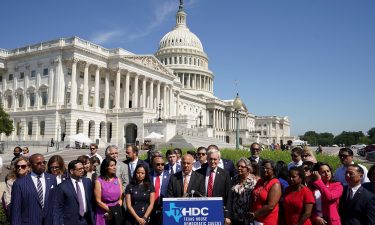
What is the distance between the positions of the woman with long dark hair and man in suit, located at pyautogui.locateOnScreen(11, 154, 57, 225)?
157cm

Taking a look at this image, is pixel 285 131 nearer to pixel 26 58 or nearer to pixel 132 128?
pixel 132 128

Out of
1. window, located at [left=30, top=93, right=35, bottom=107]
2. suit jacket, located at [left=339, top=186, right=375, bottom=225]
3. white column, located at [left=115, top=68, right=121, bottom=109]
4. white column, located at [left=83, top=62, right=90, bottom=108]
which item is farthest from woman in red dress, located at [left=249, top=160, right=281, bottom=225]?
window, located at [left=30, top=93, right=35, bottom=107]

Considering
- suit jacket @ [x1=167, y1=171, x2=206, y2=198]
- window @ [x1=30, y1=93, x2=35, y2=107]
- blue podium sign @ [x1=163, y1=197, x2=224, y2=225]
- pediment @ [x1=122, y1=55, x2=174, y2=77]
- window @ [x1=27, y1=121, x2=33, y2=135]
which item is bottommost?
blue podium sign @ [x1=163, y1=197, x2=224, y2=225]

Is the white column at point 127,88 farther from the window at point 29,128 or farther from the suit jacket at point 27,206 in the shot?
the suit jacket at point 27,206

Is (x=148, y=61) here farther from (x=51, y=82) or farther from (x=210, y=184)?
(x=210, y=184)

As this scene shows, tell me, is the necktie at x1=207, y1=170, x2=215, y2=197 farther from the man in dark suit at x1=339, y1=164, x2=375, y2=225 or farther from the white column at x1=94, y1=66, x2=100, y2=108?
the white column at x1=94, y1=66, x2=100, y2=108

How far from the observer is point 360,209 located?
22.1ft

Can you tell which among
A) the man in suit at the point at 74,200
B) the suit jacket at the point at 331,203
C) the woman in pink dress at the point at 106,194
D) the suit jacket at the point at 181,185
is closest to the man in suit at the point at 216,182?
the suit jacket at the point at 181,185

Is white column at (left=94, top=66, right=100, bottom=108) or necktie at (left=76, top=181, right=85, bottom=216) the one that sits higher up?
white column at (left=94, top=66, right=100, bottom=108)

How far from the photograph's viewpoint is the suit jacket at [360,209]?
256 inches

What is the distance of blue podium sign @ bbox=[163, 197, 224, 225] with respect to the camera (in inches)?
259

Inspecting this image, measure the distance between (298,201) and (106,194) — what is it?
154 inches

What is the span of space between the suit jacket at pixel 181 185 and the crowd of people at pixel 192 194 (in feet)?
0.07

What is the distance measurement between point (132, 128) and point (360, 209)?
58.3 m
